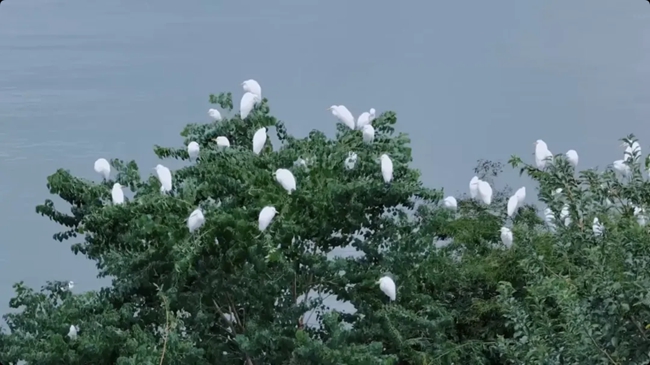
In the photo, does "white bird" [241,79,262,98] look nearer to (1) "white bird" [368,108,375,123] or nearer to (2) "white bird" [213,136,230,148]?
(2) "white bird" [213,136,230,148]

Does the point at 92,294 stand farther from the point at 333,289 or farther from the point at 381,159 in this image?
the point at 381,159

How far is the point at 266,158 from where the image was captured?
355cm

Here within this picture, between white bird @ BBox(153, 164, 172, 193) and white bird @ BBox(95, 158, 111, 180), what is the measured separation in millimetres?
250

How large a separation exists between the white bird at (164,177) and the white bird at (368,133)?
0.75m

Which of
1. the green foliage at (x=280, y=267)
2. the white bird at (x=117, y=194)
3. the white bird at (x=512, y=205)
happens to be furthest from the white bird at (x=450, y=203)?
the white bird at (x=117, y=194)

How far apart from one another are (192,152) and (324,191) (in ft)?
2.01

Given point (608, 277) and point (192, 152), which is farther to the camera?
point (192, 152)

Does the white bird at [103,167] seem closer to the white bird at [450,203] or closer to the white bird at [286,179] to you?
the white bird at [286,179]

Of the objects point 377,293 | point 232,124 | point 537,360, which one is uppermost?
point 232,124

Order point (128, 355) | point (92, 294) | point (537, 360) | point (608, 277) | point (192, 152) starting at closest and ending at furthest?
point (608, 277), point (537, 360), point (128, 355), point (92, 294), point (192, 152)

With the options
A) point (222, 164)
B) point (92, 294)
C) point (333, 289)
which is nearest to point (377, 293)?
point (333, 289)

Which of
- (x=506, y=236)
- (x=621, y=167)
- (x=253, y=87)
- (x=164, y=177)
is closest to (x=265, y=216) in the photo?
(x=164, y=177)

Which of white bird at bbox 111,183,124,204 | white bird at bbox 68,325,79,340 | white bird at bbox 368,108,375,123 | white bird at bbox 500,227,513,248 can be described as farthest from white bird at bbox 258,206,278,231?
white bird at bbox 500,227,513,248

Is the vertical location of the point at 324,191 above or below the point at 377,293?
above
